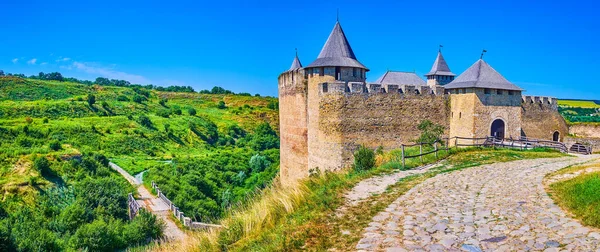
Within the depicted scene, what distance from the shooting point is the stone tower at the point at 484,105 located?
65.4 feet

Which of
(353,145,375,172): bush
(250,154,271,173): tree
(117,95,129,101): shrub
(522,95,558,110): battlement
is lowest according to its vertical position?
(250,154,271,173): tree

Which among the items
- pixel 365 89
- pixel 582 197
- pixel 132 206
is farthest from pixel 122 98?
pixel 582 197

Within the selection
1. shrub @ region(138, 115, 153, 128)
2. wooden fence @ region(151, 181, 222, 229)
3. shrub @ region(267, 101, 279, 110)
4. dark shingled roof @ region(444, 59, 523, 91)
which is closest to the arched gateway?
dark shingled roof @ region(444, 59, 523, 91)

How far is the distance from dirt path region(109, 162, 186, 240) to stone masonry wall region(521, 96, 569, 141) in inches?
683

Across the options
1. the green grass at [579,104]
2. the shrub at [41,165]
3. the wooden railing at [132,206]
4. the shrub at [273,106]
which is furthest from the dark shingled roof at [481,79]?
the shrub at [273,106]

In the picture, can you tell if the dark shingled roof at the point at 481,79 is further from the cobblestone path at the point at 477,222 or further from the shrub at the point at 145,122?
the shrub at the point at 145,122

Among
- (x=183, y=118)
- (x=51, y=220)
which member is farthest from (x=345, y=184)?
(x=183, y=118)

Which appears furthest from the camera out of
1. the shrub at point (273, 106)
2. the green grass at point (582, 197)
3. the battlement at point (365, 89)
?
the shrub at point (273, 106)

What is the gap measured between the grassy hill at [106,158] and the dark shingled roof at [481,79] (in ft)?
48.8

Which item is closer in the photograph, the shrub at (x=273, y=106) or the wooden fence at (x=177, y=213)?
the wooden fence at (x=177, y=213)

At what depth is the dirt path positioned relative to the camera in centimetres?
2154

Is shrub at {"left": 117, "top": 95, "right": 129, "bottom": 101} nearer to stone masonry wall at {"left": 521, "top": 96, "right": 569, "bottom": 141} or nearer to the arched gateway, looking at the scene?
the arched gateway

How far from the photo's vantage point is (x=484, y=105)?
65.6ft

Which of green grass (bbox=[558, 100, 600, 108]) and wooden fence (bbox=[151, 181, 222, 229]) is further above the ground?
green grass (bbox=[558, 100, 600, 108])
